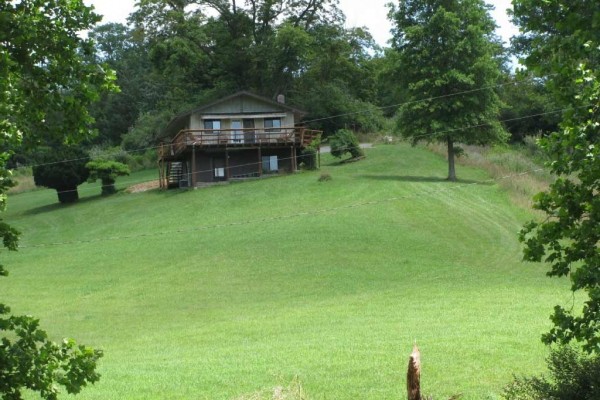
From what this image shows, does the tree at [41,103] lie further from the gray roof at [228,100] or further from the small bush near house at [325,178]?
the gray roof at [228,100]

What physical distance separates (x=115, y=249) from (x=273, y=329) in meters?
19.1

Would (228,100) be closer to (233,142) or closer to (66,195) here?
(233,142)

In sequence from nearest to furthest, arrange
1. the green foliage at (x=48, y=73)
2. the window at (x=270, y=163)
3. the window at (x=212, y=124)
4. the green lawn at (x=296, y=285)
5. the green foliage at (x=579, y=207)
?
the green foliage at (x=48, y=73) → the green foliage at (x=579, y=207) → the green lawn at (x=296, y=285) → the window at (x=270, y=163) → the window at (x=212, y=124)

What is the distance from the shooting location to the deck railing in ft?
178

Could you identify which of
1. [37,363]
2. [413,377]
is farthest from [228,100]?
[37,363]

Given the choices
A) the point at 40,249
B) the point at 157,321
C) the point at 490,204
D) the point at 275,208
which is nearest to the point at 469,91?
the point at 490,204

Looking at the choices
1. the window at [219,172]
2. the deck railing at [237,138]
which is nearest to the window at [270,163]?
the deck railing at [237,138]

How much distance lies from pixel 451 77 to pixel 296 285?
24656 mm

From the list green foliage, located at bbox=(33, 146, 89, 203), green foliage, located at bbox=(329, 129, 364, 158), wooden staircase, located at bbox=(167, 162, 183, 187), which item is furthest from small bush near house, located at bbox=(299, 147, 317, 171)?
green foliage, located at bbox=(33, 146, 89, 203)

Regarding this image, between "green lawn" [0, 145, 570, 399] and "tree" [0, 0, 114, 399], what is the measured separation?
462cm

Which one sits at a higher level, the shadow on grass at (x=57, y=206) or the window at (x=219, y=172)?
the window at (x=219, y=172)

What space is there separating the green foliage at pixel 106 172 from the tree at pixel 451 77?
75.4ft

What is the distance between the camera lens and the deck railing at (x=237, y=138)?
54.3 m

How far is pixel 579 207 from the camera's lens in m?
7.39
